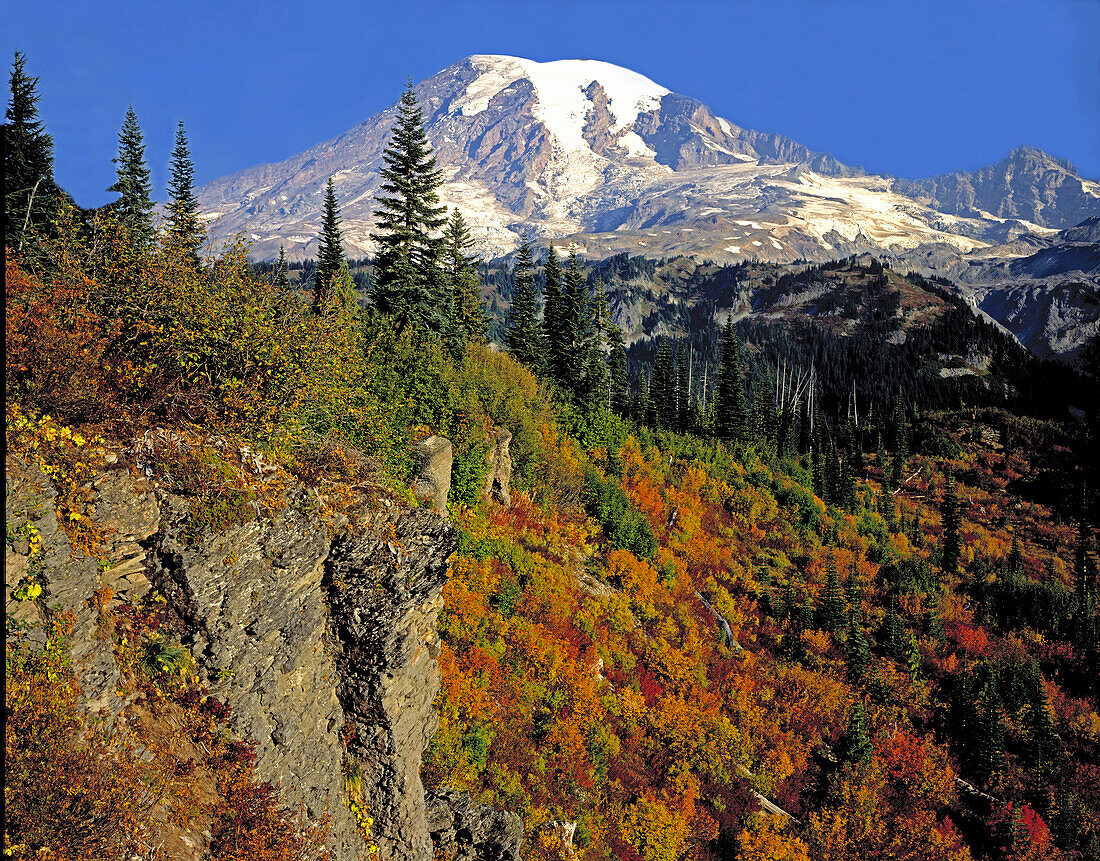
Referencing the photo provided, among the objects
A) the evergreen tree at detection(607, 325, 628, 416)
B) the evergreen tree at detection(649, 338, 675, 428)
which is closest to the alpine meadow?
the evergreen tree at detection(607, 325, 628, 416)

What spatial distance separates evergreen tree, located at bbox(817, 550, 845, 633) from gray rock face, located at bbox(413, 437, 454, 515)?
35.4m

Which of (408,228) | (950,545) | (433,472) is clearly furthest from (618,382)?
(433,472)

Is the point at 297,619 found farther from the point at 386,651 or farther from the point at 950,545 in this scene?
the point at 950,545

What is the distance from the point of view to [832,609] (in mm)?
47344

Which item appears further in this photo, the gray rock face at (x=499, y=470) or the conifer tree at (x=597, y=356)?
the conifer tree at (x=597, y=356)

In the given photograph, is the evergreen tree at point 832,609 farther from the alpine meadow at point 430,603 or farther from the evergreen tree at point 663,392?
the evergreen tree at point 663,392

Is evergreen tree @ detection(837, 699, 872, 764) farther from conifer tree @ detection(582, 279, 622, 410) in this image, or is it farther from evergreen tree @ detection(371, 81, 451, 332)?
evergreen tree @ detection(371, 81, 451, 332)

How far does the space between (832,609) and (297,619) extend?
44.5 m

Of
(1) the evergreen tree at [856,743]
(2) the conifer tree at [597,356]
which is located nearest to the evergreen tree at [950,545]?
(1) the evergreen tree at [856,743]

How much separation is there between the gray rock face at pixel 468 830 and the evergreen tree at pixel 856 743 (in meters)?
28.0

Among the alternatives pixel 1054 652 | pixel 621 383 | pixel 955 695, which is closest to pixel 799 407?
pixel 621 383

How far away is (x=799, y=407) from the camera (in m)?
154

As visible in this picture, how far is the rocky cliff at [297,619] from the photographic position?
10.3 metres

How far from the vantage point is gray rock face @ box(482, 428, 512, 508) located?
33.3 metres
